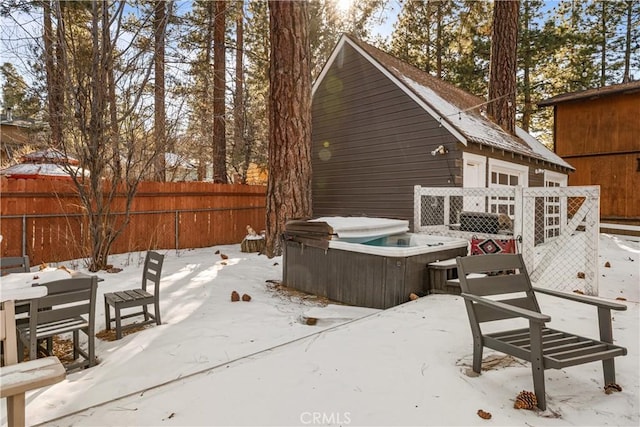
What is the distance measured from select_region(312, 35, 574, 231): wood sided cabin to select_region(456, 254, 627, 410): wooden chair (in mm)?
5688

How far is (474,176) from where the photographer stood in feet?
28.4

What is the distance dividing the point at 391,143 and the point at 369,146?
728 millimetres

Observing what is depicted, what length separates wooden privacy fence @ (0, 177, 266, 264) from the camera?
249 inches

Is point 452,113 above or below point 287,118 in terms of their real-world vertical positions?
above

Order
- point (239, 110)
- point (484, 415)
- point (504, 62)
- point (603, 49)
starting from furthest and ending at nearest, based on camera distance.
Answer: point (603, 49) < point (239, 110) < point (504, 62) < point (484, 415)

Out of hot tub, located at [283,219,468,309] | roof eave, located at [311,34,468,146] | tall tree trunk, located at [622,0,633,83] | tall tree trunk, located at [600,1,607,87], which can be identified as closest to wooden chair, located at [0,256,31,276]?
hot tub, located at [283,219,468,309]

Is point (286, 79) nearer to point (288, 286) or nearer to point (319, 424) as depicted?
point (288, 286)

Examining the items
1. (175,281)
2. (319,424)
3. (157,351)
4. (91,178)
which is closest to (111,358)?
(157,351)

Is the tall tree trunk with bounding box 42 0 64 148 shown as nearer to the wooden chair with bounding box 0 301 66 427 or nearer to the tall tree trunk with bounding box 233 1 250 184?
the wooden chair with bounding box 0 301 66 427

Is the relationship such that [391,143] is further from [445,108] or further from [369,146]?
[445,108]

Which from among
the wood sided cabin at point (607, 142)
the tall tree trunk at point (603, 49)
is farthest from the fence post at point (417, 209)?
the tall tree trunk at point (603, 49)

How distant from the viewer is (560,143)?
15336 mm

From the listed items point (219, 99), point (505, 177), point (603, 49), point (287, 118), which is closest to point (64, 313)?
point (287, 118)

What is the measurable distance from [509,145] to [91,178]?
9.53m
